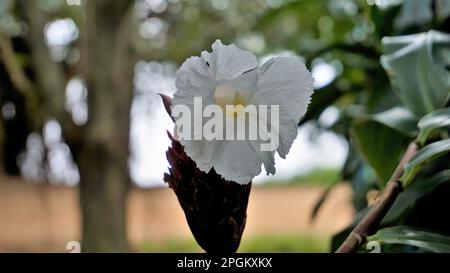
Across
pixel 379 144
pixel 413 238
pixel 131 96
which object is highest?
pixel 131 96

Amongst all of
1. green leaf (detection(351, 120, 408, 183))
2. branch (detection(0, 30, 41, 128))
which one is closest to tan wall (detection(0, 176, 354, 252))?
branch (detection(0, 30, 41, 128))

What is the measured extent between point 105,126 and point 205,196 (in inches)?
50.4

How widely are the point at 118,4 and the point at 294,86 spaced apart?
1.20 metres

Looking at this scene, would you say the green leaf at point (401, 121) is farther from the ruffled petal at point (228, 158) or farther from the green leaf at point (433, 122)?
the ruffled petal at point (228, 158)

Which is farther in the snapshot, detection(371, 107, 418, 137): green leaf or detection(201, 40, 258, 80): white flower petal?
detection(371, 107, 418, 137): green leaf

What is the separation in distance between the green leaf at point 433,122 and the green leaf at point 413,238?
0.27ft

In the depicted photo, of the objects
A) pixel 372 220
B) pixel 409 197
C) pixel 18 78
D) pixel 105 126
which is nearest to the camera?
pixel 372 220

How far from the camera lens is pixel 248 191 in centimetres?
35

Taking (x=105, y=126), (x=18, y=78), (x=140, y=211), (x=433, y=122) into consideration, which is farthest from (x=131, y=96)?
(x=433, y=122)

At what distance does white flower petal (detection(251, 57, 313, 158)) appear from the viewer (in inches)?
13.0

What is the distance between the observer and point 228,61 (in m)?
0.33

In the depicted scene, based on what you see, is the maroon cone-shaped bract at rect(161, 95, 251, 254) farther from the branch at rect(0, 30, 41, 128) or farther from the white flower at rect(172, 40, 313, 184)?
the branch at rect(0, 30, 41, 128)

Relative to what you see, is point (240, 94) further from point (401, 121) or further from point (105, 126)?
point (105, 126)
